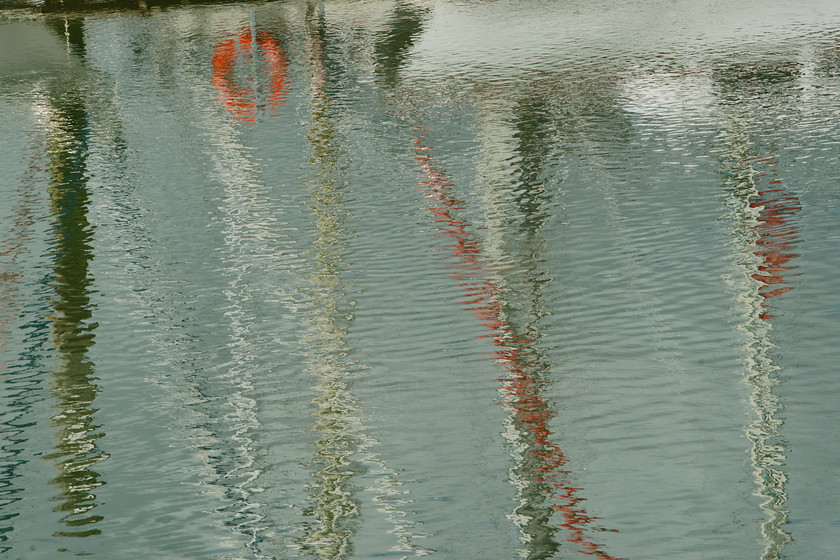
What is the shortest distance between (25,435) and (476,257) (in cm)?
102

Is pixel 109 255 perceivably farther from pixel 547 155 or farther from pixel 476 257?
pixel 547 155

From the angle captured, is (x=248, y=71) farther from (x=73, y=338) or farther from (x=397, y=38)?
(x=73, y=338)

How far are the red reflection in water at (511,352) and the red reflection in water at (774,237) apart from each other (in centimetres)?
48

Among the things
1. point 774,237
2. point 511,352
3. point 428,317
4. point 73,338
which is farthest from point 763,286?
point 73,338

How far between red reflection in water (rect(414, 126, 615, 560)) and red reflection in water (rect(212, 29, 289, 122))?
3.54ft

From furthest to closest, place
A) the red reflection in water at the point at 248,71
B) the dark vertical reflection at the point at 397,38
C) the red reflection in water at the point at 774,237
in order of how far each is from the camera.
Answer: the dark vertical reflection at the point at 397,38
the red reflection in water at the point at 248,71
the red reflection in water at the point at 774,237

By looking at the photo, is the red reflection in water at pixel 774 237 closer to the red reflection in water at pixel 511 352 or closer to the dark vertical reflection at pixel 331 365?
the red reflection in water at pixel 511 352

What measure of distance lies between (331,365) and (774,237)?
3.48ft

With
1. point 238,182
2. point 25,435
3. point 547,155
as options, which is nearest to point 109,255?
point 238,182

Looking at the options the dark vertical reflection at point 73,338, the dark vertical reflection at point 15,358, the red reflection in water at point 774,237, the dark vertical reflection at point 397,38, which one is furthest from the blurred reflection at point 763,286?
the dark vertical reflection at point 397,38

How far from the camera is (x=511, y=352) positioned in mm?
1750

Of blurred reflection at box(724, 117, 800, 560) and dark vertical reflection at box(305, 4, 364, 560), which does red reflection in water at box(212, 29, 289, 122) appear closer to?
dark vertical reflection at box(305, 4, 364, 560)

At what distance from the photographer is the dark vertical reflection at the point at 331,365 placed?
1.29 meters

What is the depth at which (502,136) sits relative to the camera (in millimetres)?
3084
